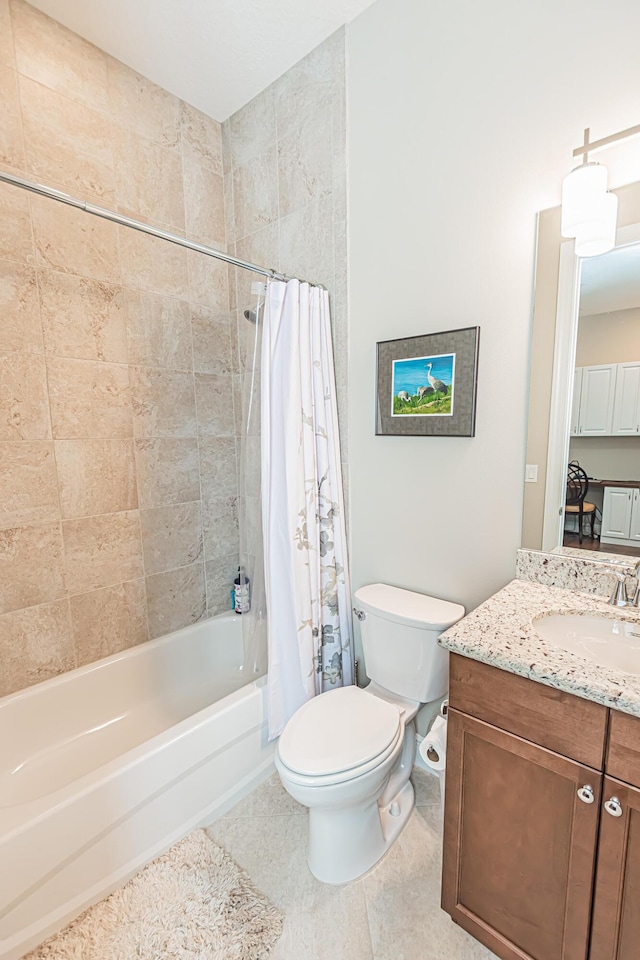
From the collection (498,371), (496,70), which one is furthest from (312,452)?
(496,70)

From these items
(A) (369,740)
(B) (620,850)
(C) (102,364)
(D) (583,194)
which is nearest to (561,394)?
(D) (583,194)

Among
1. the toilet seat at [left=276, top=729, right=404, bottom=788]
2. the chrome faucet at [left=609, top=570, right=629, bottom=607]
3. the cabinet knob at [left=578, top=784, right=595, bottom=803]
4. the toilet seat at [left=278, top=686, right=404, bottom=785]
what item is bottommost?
the toilet seat at [left=276, top=729, right=404, bottom=788]

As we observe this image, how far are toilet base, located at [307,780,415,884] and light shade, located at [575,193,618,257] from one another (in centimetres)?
180

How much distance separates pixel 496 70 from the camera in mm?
1332

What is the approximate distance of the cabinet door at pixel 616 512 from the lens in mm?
1244

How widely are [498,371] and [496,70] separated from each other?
92cm

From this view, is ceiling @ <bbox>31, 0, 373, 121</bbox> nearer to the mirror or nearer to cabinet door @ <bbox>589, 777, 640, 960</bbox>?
the mirror

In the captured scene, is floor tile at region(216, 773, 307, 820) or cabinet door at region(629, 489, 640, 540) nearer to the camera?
cabinet door at region(629, 489, 640, 540)

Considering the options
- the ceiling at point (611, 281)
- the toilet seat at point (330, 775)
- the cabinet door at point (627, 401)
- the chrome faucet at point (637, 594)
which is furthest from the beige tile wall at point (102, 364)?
the chrome faucet at point (637, 594)

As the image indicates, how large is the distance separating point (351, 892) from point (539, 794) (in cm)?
80

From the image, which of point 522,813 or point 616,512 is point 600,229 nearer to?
point 616,512

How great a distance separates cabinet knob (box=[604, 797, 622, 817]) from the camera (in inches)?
33.2

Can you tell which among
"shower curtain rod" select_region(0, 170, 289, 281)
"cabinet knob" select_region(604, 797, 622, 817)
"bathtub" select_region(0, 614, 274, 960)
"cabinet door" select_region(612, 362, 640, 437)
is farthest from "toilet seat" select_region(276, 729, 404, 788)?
"shower curtain rod" select_region(0, 170, 289, 281)

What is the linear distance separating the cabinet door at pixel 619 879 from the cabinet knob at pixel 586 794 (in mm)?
23
